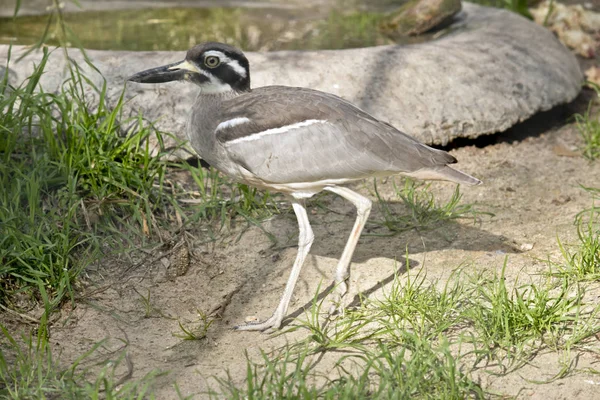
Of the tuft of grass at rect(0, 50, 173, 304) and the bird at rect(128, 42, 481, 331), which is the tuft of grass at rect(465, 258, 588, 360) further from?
the tuft of grass at rect(0, 50, 173, 304)

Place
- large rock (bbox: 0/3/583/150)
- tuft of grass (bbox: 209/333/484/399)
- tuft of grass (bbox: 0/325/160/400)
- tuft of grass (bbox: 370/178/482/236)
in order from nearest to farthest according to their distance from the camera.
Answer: tuft of grass (bbox: 209/333/484/399) < tuft of grass (bbox: 0/325/160/400) < tuft of grass (bbox: 370/178/482/236) < large rock (bbox: 0/3/583/150)

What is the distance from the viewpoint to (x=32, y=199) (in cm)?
436

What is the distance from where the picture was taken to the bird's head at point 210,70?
427 centimetres

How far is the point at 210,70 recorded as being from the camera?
169 inches

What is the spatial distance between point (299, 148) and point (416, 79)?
→ 1.95 metres

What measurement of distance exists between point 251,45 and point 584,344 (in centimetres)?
396

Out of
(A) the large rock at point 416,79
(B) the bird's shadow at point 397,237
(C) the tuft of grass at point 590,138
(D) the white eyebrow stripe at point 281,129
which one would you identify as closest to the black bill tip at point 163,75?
(D) the white eyebrow stripe at point 281,129

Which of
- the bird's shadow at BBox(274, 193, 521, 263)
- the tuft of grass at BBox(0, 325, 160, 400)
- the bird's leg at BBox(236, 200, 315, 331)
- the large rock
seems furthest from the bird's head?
the tuft of grass at BBox(0, 325, 160, 400)

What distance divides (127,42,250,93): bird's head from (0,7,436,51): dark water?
81.7 inches

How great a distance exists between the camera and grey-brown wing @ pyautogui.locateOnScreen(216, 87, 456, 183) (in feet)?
13.3

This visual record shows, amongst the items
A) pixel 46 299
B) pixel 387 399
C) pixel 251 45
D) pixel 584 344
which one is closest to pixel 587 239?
pixel 584 344

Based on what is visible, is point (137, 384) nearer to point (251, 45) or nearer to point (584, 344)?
point (584, 344)

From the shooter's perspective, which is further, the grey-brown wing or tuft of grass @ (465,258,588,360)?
the grey-brown wing

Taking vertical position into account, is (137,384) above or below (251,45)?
below
